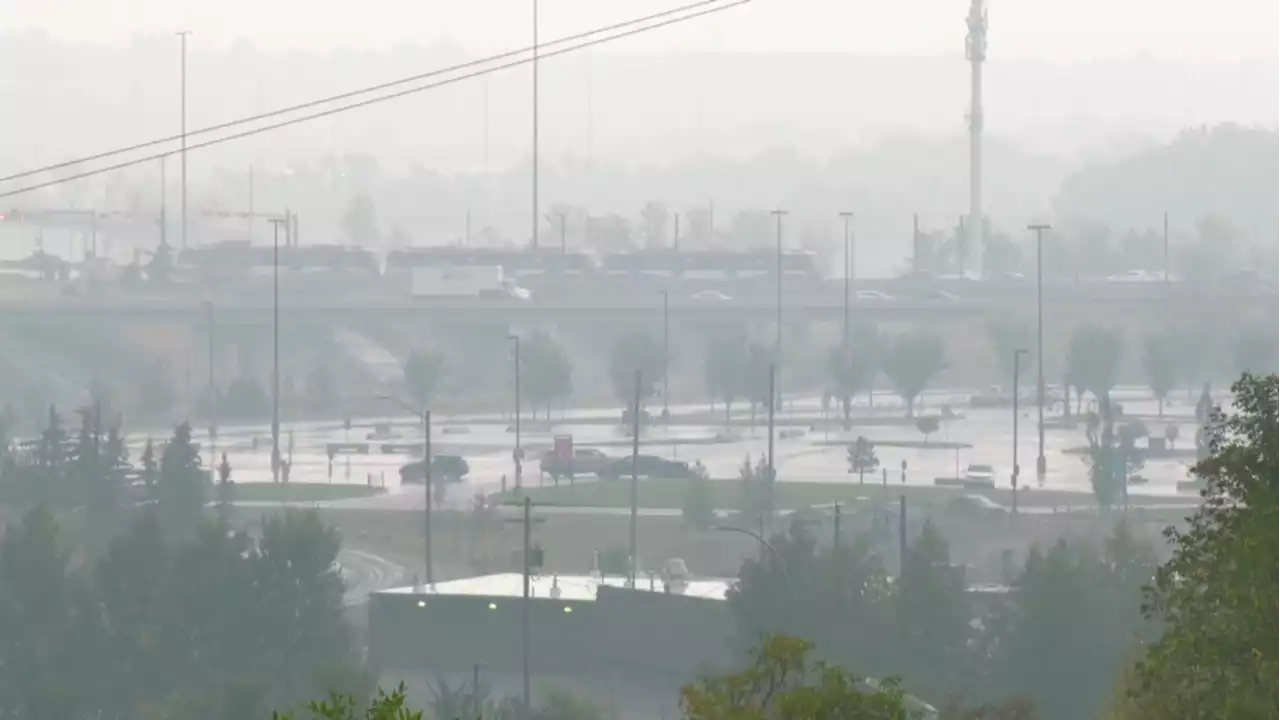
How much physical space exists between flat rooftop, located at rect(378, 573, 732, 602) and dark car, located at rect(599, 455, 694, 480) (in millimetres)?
10123

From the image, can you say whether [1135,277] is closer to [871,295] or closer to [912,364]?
[871,295]

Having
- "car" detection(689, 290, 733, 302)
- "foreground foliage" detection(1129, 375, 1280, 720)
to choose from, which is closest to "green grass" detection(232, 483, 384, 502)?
"foreground foliage" detection(1129, 375, 1280, 720)

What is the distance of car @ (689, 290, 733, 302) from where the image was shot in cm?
6109

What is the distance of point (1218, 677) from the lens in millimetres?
5980

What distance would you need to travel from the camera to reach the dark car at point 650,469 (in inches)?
1321

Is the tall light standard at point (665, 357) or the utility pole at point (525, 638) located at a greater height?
the tall light standard at point (665, 357)

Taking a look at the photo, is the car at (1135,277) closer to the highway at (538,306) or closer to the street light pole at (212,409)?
the highway at (538,306)

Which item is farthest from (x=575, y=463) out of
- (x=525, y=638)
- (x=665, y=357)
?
(x=665, y=357)

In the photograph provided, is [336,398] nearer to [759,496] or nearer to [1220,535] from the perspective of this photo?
[759,496]

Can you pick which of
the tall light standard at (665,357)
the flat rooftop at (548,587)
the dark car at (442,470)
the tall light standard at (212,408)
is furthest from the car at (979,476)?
the tall light standard at (212,408)

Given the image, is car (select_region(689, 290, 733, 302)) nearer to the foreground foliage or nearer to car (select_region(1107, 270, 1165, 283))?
car (select_region(1107, 270, 1165, 283))

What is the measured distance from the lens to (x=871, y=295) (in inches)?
2441

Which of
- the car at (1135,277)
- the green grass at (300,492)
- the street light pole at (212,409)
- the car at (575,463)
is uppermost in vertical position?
the car at (1135,277)

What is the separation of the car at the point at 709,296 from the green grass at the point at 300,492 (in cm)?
2847
